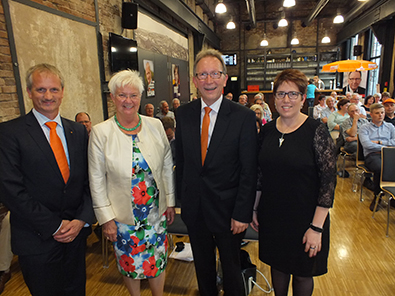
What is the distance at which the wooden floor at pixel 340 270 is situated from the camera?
243cm

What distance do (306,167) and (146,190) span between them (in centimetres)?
102

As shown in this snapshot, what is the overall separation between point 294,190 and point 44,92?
1.60 meters

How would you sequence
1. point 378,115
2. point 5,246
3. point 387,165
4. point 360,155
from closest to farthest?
1. point 5,246
2. point 387,165
3. point 378,115
4. point 360,155

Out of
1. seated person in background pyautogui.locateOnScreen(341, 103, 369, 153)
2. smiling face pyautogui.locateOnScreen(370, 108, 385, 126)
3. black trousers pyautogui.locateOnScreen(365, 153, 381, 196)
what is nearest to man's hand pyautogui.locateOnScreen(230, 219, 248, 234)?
black trousers pyautogui.locateOnScreen(365, 153, 381, 196)

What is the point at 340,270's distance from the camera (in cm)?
267

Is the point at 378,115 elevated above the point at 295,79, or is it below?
below

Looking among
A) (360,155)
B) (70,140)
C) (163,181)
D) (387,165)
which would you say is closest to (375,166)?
(360,155)

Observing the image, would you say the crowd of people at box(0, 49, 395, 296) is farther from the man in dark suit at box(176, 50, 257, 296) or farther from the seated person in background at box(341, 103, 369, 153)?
the seated person in background at box(341, 103, 369, 153)

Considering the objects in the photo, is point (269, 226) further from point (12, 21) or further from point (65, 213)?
point (12, 21)

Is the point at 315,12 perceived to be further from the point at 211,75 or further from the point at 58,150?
the point at 58,150

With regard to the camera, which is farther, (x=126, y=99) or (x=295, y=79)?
(x=126, y=99)

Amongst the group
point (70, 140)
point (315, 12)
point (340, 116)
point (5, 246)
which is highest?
point (315, 12)

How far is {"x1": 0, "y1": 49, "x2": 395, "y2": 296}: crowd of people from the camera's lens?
157cm

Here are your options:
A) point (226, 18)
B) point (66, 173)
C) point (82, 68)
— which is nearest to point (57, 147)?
point (66, 173)
